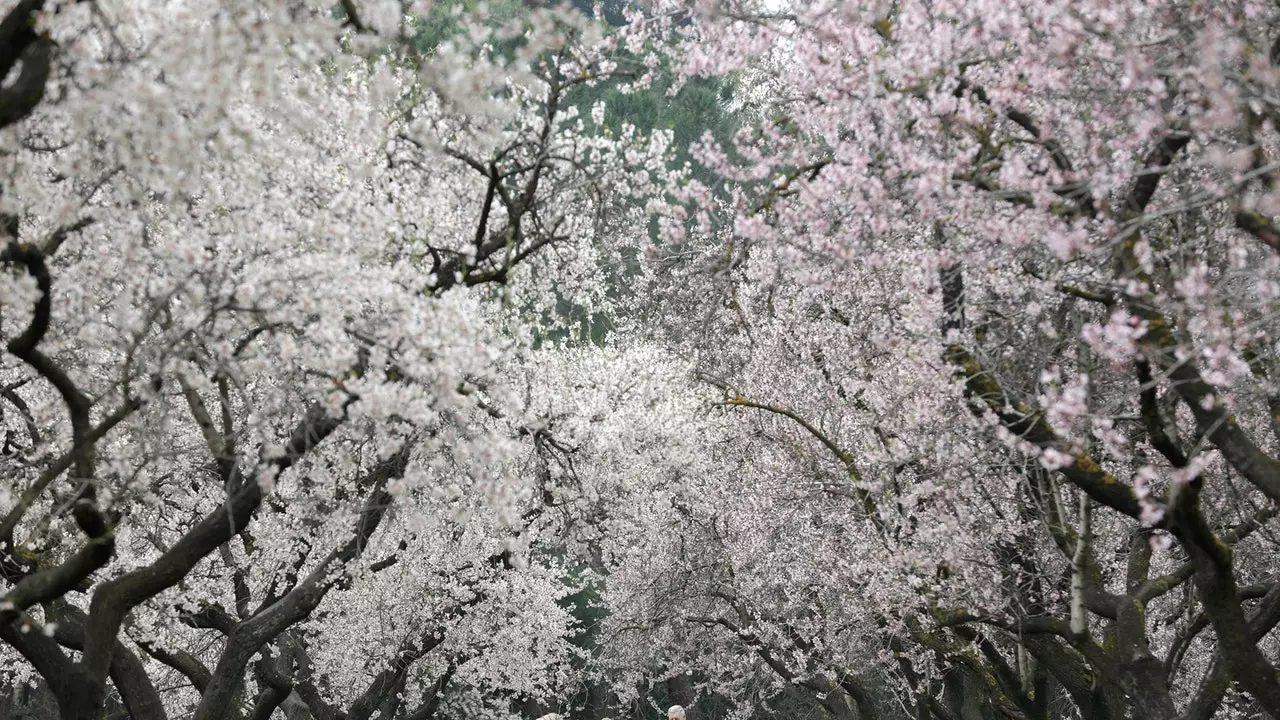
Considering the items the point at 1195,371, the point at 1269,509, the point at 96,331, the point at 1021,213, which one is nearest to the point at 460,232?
the point at 96,331

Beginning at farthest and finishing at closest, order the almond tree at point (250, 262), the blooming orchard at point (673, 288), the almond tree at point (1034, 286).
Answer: the almond tree at point (1034, 286)
the blooming orchard at point (673, 288)
the almond tree at point (250, 262)

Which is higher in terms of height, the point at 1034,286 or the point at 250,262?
the point at 1034,286

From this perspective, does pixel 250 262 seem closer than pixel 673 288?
Yes

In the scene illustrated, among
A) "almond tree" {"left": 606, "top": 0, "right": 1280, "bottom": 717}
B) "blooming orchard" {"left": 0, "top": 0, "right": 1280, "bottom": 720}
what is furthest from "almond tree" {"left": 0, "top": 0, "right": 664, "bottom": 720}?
"almond tree" {"left": 606, "top": 0, "right": 1280, "bottom": 717}

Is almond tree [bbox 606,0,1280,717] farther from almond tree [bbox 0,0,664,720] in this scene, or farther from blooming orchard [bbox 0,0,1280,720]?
almond tree [bbox 0,0,664,720]

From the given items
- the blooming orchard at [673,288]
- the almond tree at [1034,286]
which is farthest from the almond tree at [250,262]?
the almond tree at [1034,286]

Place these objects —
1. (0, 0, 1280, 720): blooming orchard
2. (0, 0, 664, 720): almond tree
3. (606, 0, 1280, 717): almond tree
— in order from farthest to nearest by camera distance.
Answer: (606, 0, 1280, 717): almond tree, (0, 0, 1280, 720): blooming orchard, (0, 0, 664, 720): almond tree

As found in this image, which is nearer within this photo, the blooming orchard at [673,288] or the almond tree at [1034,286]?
the blooming orchard at [673,288]

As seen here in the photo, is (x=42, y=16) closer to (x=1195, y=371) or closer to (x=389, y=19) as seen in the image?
(x=389, y=19)

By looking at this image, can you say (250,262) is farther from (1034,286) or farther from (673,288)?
(1034,286)

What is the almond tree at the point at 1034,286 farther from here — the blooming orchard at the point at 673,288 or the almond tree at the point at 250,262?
the almond tree at the point at 250,262

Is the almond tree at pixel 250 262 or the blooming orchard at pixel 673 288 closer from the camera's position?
the almond tree at pixel 250 262

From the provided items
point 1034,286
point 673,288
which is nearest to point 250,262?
point 673,288

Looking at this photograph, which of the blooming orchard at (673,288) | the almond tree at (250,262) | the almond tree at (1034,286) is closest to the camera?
the almond tree at (250,262)
